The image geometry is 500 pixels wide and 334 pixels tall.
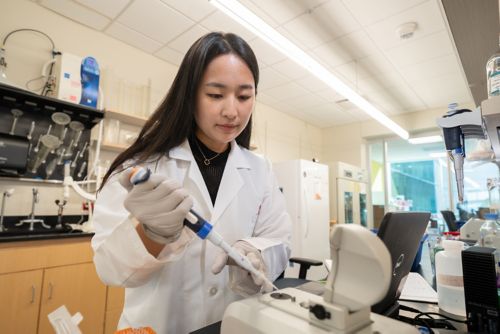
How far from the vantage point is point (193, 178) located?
Answer: 2.89 feet

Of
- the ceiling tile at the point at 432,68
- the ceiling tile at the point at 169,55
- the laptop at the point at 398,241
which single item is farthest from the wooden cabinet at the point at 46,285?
the ceiling tile at the point at 432,68

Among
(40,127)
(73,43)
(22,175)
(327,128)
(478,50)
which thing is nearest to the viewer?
(478,50)

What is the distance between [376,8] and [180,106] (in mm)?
2361

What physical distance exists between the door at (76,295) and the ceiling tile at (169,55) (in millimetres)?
2298

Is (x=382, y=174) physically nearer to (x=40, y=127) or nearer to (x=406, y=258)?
(x=406, y=258)

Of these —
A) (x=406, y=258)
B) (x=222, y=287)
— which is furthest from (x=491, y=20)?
(x=222, y=287)

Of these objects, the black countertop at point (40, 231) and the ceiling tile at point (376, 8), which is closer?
the black countertop at point (40, 231)

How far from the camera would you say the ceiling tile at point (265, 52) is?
286 cm

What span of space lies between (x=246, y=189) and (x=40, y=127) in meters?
2.19

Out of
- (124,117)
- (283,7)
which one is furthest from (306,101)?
(124,117)

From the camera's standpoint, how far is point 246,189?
1.00 meters

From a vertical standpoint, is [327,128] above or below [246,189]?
above

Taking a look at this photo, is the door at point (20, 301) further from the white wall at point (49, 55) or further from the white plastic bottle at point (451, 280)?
the white plastic bottle at point (451, 280)

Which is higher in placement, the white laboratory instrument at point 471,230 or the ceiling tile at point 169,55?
the ceiling tile at point 169,55
